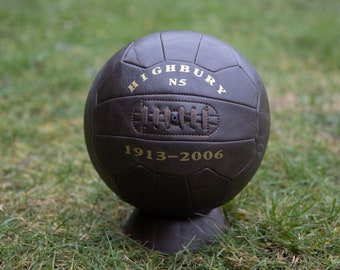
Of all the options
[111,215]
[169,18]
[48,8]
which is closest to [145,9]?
[169,18]

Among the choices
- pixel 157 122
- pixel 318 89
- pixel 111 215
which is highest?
pixel 157 122

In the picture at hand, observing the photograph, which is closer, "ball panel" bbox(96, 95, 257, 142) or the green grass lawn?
"ball panel" bbox(96, 95, 257, 142)

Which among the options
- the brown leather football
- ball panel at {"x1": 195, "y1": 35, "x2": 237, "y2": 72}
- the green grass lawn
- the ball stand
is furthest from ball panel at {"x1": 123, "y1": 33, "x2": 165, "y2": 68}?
the green grass lawn

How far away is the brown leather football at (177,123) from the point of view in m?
2.65

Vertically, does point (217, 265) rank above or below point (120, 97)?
below

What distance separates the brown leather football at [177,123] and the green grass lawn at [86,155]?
0.41 meters

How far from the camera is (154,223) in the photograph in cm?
311

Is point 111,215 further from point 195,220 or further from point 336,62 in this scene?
point 336,62

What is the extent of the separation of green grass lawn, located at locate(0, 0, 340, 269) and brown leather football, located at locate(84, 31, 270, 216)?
1.33ft

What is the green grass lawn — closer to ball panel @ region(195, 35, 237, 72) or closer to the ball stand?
the ball stand

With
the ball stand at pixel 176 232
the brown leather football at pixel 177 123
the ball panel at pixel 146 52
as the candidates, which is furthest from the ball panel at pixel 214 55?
the ball stand at pixel 176 232

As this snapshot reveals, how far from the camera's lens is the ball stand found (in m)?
3.05

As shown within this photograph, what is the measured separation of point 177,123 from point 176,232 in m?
0.76

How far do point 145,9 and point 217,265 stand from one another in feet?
20.4
